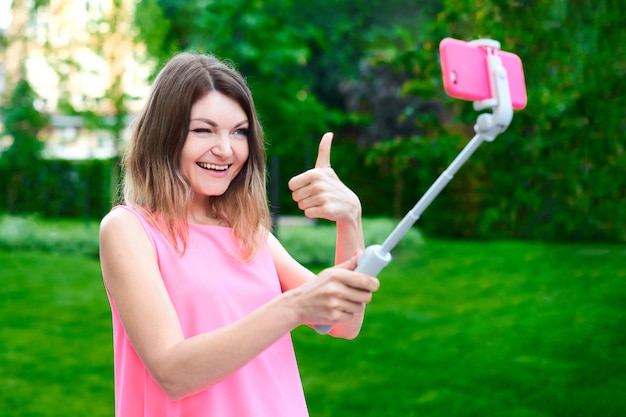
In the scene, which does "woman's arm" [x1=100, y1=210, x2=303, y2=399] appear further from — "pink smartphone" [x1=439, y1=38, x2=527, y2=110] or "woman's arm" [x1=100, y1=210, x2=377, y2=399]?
"pink smartphone" [x1=439, y1=38, x2=527, y2=110]

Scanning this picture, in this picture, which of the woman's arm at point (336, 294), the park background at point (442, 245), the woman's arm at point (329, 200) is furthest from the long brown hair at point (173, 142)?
the park background at point (442, 245)

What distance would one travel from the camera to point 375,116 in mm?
17859

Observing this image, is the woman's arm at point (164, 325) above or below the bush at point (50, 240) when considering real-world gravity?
above

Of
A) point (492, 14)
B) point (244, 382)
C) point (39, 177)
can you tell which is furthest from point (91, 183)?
point (244, 382)

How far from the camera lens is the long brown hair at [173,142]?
156 cm

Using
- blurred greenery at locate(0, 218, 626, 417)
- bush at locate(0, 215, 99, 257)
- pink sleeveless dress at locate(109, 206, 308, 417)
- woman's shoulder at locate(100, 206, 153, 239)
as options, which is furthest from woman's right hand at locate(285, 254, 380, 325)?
bush at locate(0, 215, 99, 257)

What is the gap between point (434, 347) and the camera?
6.43m

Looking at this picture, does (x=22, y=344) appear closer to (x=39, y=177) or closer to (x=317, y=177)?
(x=317, y=177)

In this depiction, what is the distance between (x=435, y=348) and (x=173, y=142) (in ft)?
17.0

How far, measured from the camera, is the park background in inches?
165

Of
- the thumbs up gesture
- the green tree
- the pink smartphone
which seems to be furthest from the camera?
the green tree

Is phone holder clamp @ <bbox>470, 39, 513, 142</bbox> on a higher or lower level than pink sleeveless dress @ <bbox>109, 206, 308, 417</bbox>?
higher

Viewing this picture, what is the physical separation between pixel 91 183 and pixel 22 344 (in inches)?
432

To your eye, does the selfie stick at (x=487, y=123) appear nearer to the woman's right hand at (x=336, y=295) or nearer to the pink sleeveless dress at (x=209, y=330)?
the woman's right hand at (x=336, y=295)
